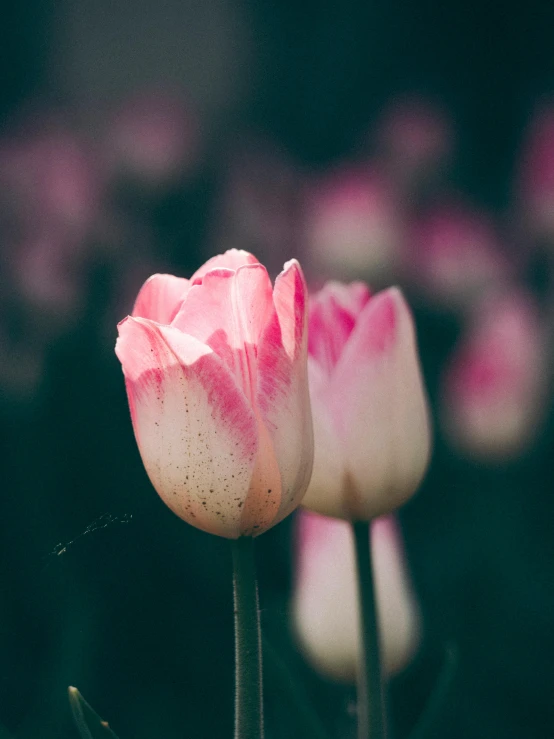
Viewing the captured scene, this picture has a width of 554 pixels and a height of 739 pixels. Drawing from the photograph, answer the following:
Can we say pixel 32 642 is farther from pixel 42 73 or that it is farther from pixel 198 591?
pixel 42 73

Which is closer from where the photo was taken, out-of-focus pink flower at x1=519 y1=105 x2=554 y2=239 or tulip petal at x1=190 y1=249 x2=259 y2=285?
tulip petal at x1=190 y1=249 x2=259 y2=285

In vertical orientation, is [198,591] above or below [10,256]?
below

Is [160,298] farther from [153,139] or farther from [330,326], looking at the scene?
[153,139]

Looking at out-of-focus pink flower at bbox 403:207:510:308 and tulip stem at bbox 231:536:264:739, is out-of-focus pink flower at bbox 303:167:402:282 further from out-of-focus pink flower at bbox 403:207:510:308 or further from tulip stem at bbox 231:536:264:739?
tulip stem at bbox 231:536:264:739

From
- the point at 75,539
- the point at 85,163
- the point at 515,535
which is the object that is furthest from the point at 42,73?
the point at 515,535

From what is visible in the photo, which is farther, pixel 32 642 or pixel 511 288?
pixel 511 288

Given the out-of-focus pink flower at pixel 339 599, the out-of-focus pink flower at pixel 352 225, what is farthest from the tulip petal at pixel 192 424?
the out-of-focus pink flower at pixel 352 225

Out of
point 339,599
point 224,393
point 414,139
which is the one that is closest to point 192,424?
point 224,393

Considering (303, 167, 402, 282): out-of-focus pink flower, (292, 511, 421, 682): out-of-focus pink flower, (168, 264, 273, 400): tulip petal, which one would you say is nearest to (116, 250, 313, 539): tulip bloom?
(168, 264, 273, 400): tulip petal
